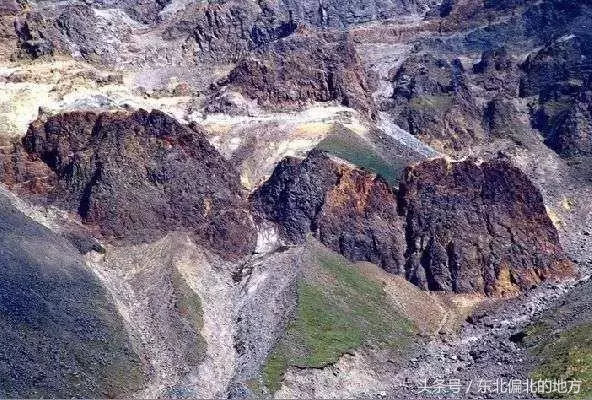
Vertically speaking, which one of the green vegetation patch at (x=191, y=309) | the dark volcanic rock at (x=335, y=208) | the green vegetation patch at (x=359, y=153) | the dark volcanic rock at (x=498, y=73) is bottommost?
the green vegetation patch at (x=191, y=309)

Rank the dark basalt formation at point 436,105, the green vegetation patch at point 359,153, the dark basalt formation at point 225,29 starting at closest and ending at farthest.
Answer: the green vegetation patch at point 359,153
the dark basalt formation at point 436,105
the dark basalt formation at point 225,29

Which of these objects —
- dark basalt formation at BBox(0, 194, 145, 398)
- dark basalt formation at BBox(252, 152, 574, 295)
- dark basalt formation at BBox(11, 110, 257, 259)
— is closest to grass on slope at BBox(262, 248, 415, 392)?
dark basalt formation at BBox(252, 152, 574, 295)

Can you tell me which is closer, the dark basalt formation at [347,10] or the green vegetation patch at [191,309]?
the green vegetation patch at [191,309]

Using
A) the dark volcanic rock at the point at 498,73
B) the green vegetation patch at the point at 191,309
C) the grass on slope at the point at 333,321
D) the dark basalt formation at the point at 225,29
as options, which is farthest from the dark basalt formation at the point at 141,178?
the dark volcanic rock at the point at 498,73

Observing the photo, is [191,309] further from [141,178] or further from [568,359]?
[568,359]

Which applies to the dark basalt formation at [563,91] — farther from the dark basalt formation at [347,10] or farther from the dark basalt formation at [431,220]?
the dark basalt formation at [347,10]

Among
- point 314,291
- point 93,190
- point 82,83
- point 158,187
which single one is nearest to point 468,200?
point 314,291
